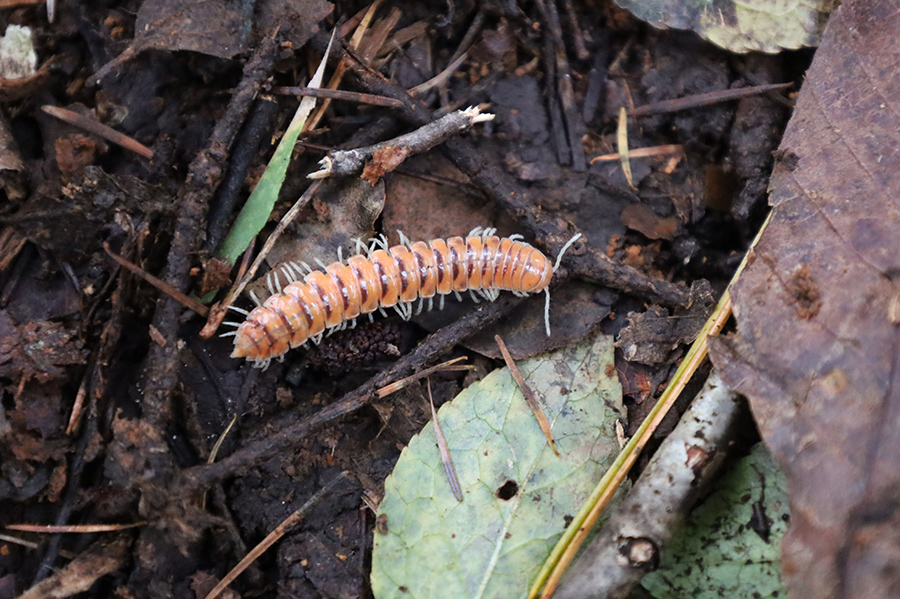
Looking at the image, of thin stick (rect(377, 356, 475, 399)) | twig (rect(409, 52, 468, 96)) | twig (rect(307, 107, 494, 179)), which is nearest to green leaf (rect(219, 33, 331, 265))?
twig (rect(307, 107, 494, 179))

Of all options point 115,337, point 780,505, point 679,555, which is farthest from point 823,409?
point 115,337

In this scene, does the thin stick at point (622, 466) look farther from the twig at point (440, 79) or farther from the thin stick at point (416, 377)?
the twig at point (440, 79)

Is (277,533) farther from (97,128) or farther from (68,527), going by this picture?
(97,128)

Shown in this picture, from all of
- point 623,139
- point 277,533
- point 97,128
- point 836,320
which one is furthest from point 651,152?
point 97,128

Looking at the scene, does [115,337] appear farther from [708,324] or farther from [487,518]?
[708,324]

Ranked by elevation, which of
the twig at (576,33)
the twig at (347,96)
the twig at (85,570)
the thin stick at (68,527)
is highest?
the twig at (576,33)

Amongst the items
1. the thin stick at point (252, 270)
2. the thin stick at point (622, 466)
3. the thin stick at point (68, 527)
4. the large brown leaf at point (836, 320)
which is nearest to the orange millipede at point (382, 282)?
the thin stick at point (252, 270)
